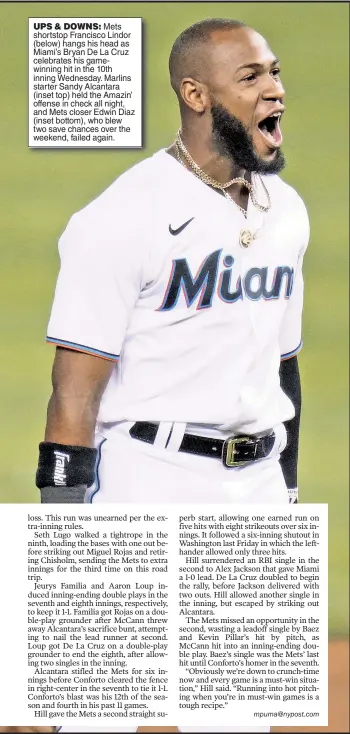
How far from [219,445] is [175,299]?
23cm

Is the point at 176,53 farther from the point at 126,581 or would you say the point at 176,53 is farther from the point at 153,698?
the point at 153,698

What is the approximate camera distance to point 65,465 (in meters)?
1.51

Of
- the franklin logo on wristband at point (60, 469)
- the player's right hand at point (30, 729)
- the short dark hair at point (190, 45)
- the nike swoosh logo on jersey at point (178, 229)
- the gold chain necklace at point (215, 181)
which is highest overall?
the short dark hair at point (190, 45)

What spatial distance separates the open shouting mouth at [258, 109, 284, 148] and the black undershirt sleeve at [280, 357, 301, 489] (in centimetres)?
38

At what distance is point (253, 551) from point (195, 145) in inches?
24.7

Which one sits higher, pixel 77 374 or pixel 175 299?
pixel 175 299

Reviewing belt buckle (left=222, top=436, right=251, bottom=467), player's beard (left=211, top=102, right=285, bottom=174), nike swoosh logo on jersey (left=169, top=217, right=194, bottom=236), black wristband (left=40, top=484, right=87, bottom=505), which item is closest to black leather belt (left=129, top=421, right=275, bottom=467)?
belt buckle (left=222, top=436, right=251, bottom=467)

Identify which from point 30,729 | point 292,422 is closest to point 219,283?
point 292,422

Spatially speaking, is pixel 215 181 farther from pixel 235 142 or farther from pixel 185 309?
pixel 185 309

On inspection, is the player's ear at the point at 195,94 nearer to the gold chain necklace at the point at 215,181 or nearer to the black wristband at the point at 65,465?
the gold chain necklace at the point at 215,181

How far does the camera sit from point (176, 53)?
62.4 inches

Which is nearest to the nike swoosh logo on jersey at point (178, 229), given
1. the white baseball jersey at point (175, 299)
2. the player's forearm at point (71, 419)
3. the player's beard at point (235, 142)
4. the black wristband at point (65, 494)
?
the white baseball jersey at point (175, 299)

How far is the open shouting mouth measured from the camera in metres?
1.59

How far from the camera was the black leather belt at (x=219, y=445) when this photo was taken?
157cm
